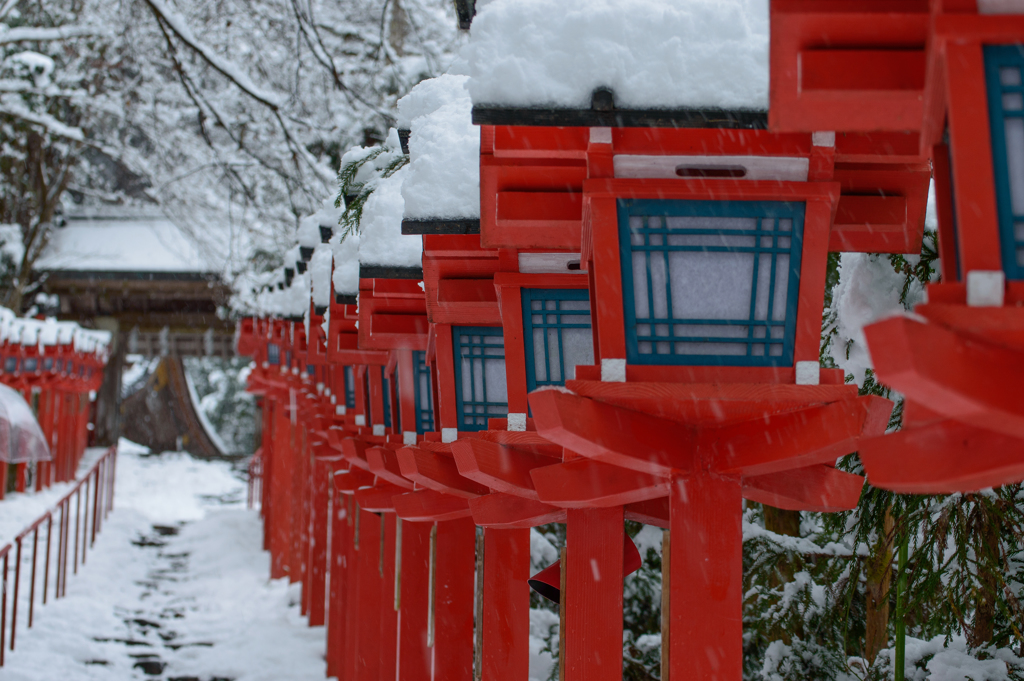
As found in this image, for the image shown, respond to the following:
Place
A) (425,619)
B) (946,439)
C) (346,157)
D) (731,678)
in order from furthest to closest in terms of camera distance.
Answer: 1. (425,619)
2. (346,157)
3. (731,678)
4. (946,439)

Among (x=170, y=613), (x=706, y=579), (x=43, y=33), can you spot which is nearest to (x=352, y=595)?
(x=706, y=579)

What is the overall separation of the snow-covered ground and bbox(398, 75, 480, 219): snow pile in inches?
292

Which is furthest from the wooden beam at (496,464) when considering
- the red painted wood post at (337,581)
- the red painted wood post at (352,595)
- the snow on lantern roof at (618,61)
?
the red painted wood post at (337,581)

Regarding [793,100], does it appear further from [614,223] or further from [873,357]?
[614,223]

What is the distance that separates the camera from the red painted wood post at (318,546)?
36.9 ft

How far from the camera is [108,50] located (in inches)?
526

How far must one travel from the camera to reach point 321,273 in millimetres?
8125

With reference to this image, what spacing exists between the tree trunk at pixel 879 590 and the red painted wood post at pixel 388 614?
9.97 ft

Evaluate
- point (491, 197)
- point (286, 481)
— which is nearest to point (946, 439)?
point (491, 197)

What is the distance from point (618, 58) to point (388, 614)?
5.19 meters

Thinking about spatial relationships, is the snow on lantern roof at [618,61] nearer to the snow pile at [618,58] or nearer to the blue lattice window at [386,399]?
the snow pile at [618,58]

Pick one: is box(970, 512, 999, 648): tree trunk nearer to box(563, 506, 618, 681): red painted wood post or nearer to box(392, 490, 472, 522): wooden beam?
box(563, 506, 618, 681): red painted wood post

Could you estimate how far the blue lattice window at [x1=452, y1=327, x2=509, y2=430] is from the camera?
15.5ft

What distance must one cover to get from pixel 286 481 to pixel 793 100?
15299mm
